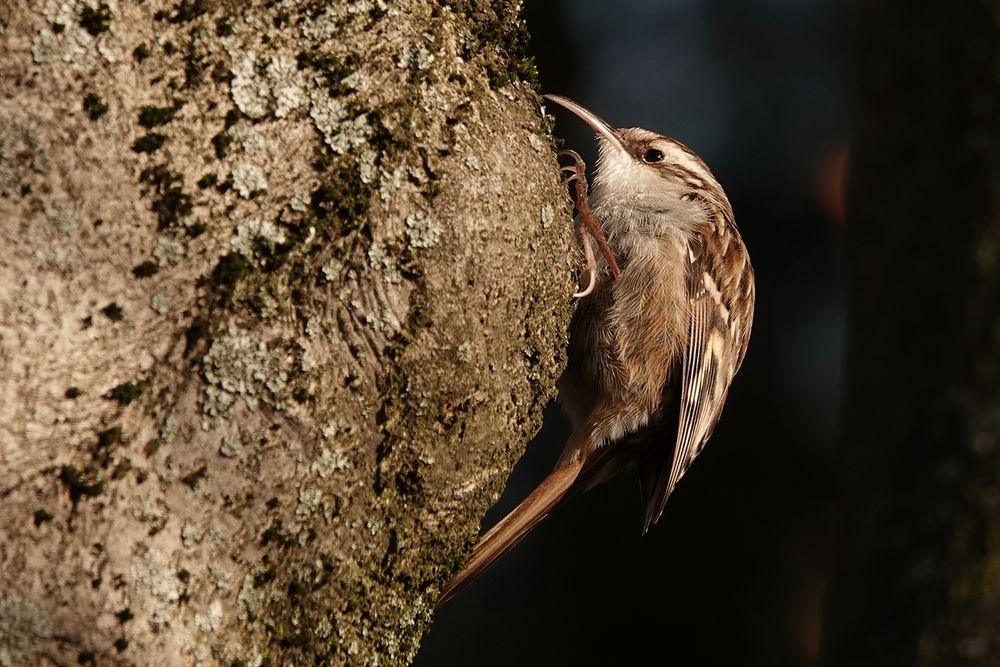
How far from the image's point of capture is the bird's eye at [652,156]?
8.57ft

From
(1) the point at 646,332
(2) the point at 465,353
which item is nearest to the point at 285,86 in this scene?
(2) the point at 465,353

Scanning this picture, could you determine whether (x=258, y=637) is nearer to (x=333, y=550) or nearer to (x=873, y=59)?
(x=333, y=550)

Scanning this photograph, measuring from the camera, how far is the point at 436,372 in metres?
1.38

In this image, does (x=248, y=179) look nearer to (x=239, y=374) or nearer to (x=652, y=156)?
(x=239, y=374)

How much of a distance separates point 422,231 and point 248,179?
224 mm

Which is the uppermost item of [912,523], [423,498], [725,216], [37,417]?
[37,417]

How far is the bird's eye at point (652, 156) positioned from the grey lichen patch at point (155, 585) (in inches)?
68.2

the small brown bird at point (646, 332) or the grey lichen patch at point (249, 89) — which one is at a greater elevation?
the grey lichen patch at point (249, 89)

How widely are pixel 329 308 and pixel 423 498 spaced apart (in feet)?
0.99

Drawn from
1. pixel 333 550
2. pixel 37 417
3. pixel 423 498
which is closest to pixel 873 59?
pixel 423 498

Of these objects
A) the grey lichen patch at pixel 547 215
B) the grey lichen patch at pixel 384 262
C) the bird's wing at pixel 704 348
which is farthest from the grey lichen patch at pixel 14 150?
the bird's wing at pixel 704 348

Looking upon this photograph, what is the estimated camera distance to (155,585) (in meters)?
1.18

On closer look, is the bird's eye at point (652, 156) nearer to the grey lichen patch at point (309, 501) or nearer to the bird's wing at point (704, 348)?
the bird's wing at point (704, 348)

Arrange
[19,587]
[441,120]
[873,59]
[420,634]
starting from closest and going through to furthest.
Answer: [19,587], [441,120], [420,634], [873,59]
